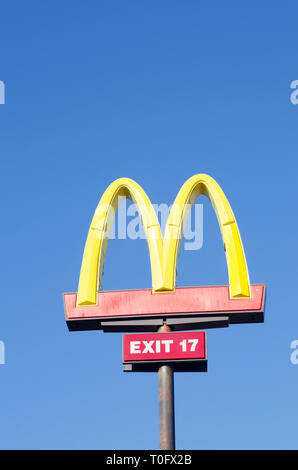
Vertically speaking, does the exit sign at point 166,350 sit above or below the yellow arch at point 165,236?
below

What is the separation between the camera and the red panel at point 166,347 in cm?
3703

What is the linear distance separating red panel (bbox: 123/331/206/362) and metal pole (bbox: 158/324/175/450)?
0.39 meters

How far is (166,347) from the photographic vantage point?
3719 centimetres

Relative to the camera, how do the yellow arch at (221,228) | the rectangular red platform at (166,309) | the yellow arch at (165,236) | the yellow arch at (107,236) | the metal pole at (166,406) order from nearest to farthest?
the metal pole at (166,406)
the rectangular red platform at (166,309)
the yellow arch at (221,228)
the yellow arch at (165,236)
the yellow arch at (107,236)

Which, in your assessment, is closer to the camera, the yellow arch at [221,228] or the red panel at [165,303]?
the red panel at [165,303]

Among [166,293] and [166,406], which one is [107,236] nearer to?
[166,293]

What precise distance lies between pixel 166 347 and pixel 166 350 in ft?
0.33

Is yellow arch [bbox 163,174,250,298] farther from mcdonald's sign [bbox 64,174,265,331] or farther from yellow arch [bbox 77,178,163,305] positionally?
yellow arch [bbox 77,178,163,305]

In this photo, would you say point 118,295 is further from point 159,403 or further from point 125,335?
point 159,403

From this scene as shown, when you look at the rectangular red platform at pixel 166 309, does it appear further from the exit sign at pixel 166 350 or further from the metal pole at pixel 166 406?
the metal pole at pixel 166 406

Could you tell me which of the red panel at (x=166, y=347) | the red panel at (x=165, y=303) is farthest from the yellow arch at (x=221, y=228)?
the red panel at (x=166, y=347)

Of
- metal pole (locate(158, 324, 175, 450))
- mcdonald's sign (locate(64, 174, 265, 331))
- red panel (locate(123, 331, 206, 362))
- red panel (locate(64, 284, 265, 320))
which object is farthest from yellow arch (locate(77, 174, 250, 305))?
metal pole (locate(158, 324, 175, 450))

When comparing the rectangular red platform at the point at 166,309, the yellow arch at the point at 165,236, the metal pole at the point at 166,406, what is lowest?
the metal pole at the point at 166,406
